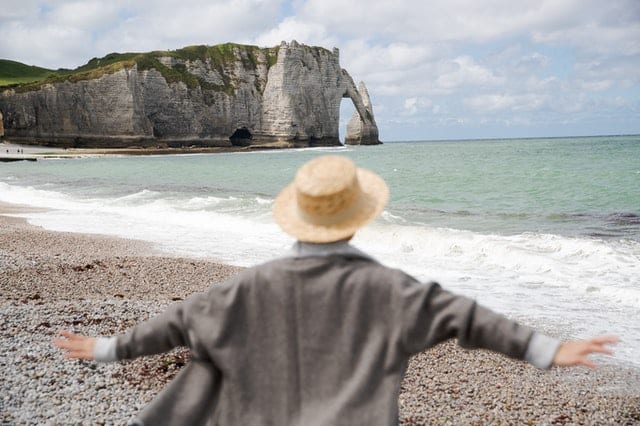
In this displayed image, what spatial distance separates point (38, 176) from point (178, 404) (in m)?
40.5

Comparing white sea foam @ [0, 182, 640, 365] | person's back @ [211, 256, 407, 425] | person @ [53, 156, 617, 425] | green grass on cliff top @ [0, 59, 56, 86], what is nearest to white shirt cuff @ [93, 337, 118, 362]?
person @ [53, 156, 617, 425]

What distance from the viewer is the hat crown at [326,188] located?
2271mm

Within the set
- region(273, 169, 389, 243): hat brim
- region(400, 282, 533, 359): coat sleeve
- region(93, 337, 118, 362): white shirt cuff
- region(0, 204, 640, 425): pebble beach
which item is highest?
region(273, 169, 389, 243): hat brim

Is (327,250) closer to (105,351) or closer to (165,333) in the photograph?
(165,333)

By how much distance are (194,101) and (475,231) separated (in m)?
77.7

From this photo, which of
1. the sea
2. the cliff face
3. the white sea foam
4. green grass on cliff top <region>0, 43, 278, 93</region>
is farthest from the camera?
green grass on cliff top <region>0, 43, 278, 93</region>

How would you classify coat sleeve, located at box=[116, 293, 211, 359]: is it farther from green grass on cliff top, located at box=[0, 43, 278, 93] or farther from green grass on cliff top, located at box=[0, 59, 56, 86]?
green grass on cliff top, located at box=[0, 59, 56, 86]

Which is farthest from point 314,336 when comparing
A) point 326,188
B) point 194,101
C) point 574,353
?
point 194,101

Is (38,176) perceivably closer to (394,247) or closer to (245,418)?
(394,247)

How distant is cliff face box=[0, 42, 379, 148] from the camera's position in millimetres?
79875

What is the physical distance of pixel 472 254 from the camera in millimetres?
12828

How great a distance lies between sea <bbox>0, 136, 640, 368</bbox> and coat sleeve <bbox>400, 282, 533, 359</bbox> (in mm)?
1994

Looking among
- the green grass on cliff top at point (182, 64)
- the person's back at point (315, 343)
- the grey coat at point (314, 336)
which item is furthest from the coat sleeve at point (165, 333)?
the green grass on cliff top at point (182, 64)

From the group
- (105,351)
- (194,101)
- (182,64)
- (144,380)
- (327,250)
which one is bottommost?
(144,380)
